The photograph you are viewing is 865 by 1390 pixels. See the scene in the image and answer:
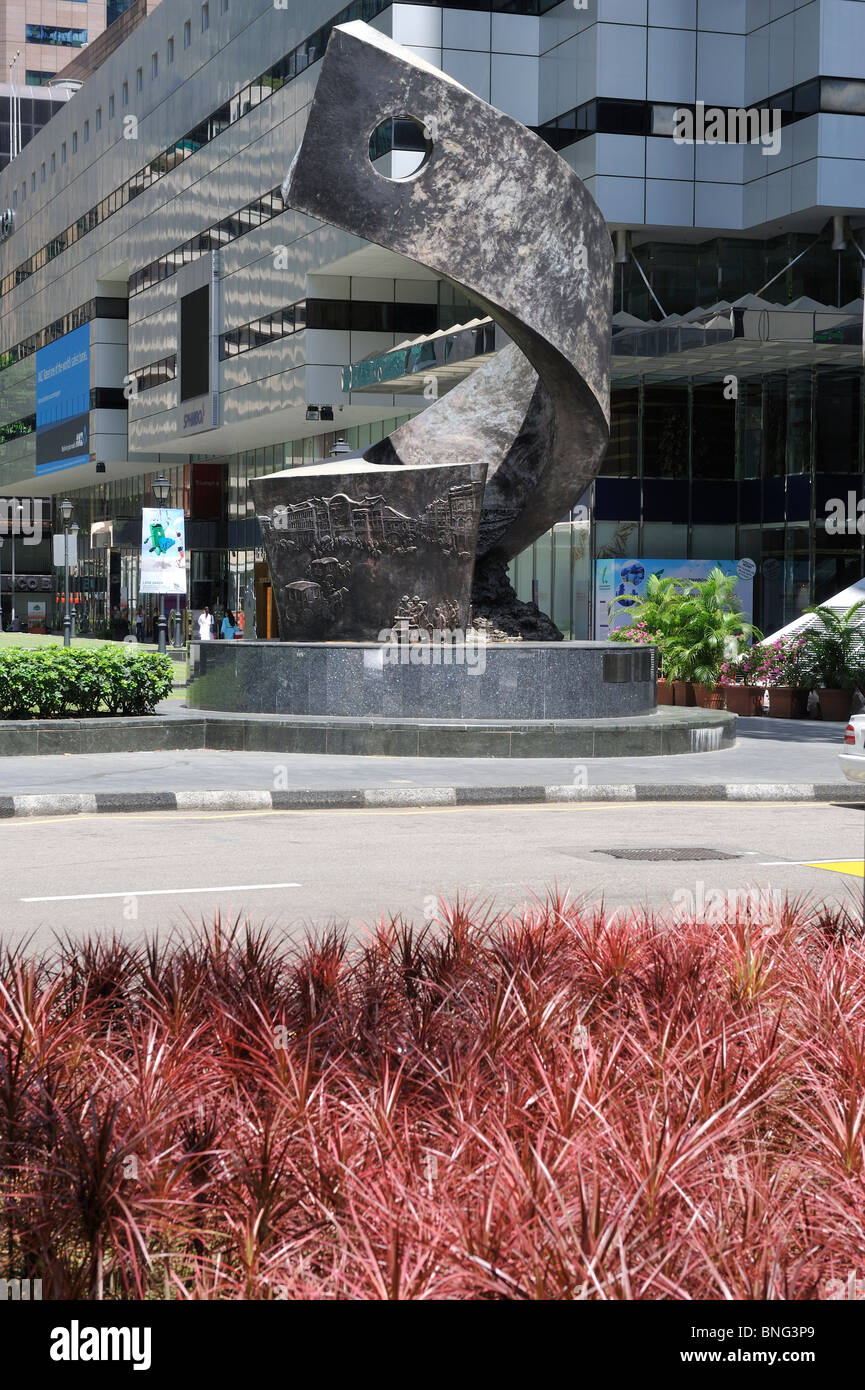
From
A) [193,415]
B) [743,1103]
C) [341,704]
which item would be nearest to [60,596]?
[193,415]

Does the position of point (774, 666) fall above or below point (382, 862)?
above

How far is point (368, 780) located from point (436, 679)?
13.3ft

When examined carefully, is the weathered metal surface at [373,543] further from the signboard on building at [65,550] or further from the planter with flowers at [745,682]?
the signboard on building at [65,550]

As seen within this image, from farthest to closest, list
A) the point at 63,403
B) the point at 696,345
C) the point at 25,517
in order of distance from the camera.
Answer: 1. the point at 25,517
2. the point at 63,403
3. the point at 696,345

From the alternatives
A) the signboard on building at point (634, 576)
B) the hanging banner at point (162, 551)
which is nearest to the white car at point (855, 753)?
the hanging banner at point (162, 551)

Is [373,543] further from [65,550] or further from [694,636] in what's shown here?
[65,550]

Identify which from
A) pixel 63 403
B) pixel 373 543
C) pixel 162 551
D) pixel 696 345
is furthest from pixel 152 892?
pixel 63 403

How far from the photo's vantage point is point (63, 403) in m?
78.1

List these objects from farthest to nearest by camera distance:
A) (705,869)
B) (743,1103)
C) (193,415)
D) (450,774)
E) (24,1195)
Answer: (193,415) → (450,774) → (705,869) → (743,1103) → (24,1195)

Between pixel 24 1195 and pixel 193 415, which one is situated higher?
pixel 193 415

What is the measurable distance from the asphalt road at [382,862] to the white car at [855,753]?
0.39 metres

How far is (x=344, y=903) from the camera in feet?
28.5
